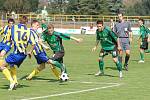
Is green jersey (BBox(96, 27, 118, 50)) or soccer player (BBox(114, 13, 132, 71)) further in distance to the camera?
soccer player (BBox(114, 13, 132, 71))

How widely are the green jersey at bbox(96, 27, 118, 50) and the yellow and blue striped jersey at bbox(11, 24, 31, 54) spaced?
3957mm

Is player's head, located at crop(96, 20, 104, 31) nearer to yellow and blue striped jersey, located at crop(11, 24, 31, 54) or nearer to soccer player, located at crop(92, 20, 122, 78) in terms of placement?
soccer player, located at crop(92, 20, 122, 78)

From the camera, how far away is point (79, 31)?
2532 inches

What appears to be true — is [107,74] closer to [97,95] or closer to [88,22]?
[97,95]

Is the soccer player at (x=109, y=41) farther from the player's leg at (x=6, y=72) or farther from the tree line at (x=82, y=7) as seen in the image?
the tree line at (x=82, y=7)

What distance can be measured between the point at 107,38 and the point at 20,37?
419 centimetres

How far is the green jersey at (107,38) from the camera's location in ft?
55.0

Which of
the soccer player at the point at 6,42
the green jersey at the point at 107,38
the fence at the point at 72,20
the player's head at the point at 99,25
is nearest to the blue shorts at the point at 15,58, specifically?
the soccer player at the point at 6,42

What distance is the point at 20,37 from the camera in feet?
44.1

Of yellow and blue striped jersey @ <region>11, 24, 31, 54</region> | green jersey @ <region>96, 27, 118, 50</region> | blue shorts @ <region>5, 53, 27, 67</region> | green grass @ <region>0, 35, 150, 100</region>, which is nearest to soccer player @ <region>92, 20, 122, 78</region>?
green jersey @ <region>96, 27, 118, 50</region>

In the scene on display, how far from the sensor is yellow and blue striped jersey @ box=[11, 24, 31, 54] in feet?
44.1

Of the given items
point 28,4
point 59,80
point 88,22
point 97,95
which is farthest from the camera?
point 28,4

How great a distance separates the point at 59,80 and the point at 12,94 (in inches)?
124

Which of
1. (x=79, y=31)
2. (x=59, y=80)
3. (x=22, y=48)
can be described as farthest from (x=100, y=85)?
(x=79, y=31)
